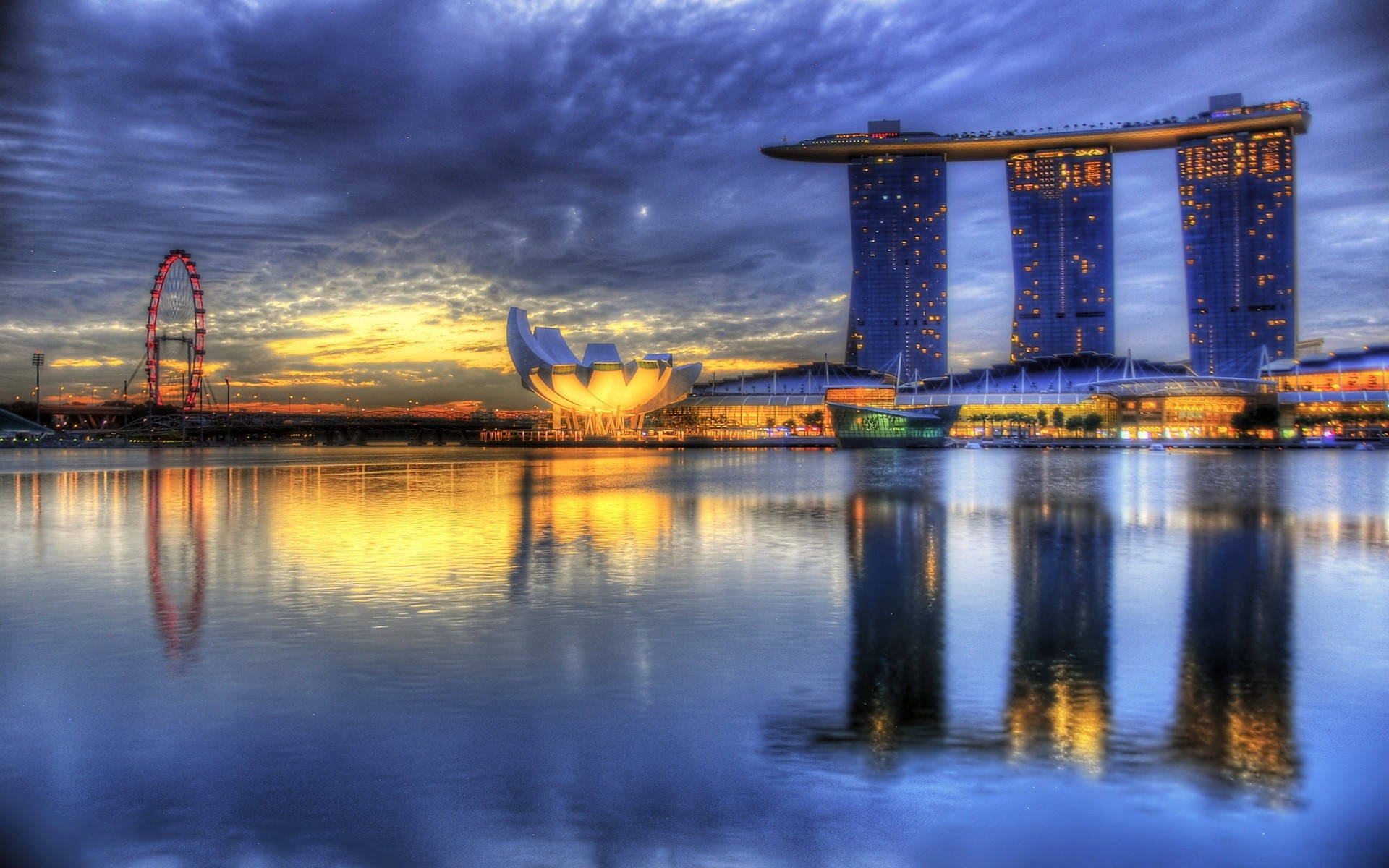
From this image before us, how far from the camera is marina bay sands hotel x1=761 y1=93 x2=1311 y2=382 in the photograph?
131 meters

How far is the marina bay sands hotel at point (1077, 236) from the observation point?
130875mm

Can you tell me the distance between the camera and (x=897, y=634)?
25.8 ft

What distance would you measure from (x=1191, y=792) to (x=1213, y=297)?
14651 cm

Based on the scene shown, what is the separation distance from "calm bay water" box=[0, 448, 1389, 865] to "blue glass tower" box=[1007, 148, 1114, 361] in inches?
5213

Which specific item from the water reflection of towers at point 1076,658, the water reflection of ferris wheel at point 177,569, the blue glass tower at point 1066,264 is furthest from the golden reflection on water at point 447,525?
the blue glass tower at point 1066,264

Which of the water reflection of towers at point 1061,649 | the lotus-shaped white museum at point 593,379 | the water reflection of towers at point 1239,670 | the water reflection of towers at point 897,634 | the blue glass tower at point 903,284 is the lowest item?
the water reflection of towers at point 1239,670

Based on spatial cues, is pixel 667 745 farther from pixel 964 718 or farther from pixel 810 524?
pixel 810 524

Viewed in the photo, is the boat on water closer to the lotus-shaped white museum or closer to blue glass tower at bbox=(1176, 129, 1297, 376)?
the lotus-shaped white museum

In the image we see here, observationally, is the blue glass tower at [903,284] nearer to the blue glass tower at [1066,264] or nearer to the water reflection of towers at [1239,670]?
the blue glass tower at [1066,264]

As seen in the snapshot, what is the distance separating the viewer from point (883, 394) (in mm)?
100500

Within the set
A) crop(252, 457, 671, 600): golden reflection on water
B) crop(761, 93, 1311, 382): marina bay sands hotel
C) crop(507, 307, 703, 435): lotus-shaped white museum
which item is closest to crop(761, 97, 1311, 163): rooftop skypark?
crop(761, 93, 1311, 382): marina bay sands hotel

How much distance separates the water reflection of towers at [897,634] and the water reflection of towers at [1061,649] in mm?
525

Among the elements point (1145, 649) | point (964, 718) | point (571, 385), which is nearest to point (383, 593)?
point (964, 718)

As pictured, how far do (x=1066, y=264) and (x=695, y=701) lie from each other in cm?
14644
